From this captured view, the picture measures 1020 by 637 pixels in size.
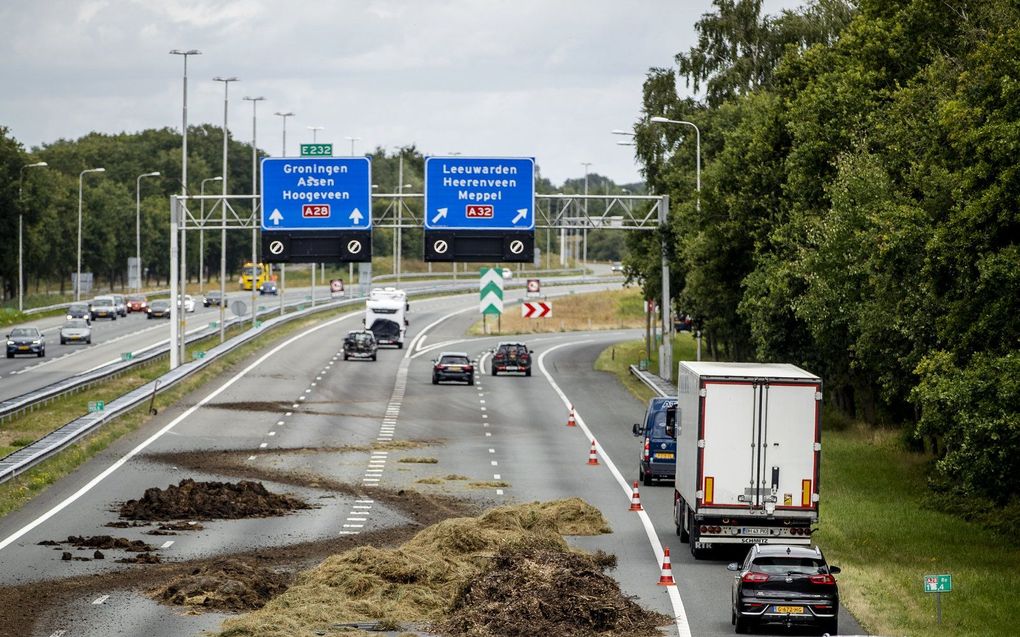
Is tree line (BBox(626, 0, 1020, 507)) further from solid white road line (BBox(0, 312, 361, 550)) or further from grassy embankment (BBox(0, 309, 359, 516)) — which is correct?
grassy embankment (BBox(0, 309, 359, 516))

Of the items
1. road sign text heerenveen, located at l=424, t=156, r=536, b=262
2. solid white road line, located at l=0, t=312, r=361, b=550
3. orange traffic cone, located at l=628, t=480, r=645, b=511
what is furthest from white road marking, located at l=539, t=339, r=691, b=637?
solid white road line, located at l=0, t=312, r=361, b=550

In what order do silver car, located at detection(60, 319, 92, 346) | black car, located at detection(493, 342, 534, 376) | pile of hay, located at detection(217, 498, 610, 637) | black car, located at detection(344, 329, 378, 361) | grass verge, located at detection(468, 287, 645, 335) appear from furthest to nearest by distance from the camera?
1. grass verge, located at detection(468, 287, 645, 335)
2. silver car, located at detection(60, 319, 92, 346)
3. black car, located at detection(344, 329, 378, 361)
4. black car, located at detection(493, 342, 534, 376)
5. pile of hay, located at detection(217, 498, 610, 637)

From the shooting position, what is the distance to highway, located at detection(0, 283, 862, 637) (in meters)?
26.7

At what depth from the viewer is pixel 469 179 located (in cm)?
5981

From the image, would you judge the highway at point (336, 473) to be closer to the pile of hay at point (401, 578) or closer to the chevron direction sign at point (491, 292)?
the pile of hay at point (401, 578)

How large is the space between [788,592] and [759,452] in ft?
18.9

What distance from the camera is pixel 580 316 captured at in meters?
142

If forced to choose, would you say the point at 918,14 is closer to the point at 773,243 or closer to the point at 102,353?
the point at 773,243

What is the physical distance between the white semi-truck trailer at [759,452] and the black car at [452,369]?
148 feet

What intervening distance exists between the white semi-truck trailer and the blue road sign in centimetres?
3171

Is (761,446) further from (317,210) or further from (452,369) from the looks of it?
(452,369)

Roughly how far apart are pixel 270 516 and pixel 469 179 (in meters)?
25.3

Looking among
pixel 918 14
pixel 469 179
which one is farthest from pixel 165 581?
pixel 469 179

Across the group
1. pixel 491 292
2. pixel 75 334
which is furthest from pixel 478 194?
pixel 75 334
